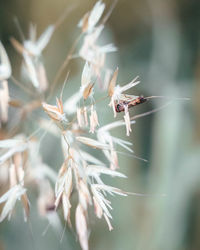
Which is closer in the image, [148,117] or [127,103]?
[127,103]

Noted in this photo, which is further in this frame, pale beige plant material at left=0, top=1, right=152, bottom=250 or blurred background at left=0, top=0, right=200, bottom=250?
blurred background at left=0, top=0, right=200, bottom=250

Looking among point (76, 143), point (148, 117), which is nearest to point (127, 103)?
point (76, 143)

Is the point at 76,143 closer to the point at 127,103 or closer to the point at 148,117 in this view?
the point at 127,103

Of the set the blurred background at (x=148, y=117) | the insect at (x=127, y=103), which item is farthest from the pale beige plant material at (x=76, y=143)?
the blurred background at (x=148, y=117)

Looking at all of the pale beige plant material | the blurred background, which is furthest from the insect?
the blurred background

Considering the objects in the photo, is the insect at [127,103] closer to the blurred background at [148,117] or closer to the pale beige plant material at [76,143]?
the pale beige plant material at [76,143]

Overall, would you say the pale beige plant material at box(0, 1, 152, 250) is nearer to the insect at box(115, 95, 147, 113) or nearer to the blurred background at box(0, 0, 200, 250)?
the insect at box(115, 95, 147, 113)

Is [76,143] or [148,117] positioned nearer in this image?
[76,143]

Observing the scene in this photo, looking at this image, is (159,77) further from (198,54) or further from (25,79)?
(25,79)
